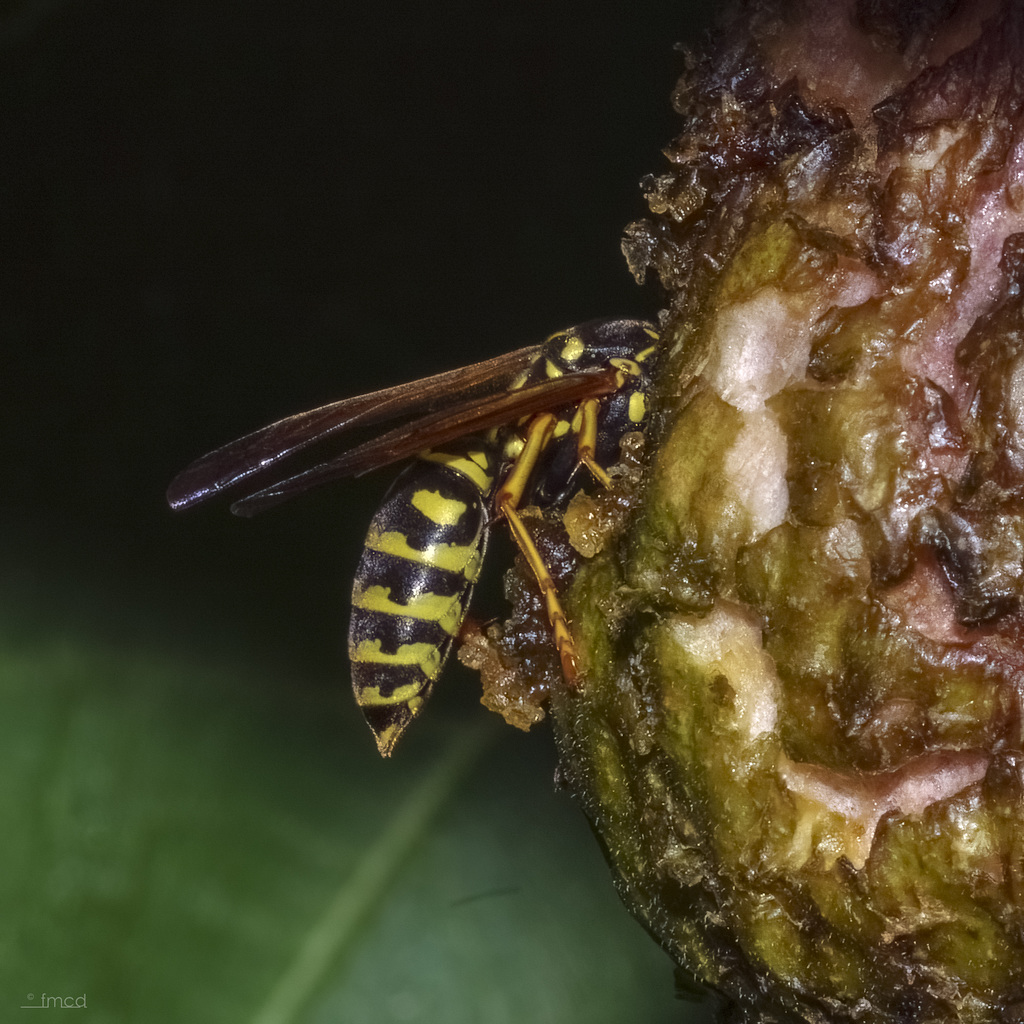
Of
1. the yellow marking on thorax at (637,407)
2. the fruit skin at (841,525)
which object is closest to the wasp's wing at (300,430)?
the yellow marking on thorax at (637,407)

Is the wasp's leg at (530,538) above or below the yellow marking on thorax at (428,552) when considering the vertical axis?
above

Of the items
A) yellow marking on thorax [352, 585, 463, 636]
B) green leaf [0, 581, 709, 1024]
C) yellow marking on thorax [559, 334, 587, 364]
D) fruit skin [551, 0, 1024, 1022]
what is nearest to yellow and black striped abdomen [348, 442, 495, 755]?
yellow marking on thorax [352, 585, 463, 636]

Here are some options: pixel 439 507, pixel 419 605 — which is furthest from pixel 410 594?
pixel 439 507

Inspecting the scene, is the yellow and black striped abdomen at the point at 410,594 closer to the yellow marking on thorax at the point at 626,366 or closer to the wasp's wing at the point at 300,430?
the wasp's wing at the point at 300,430

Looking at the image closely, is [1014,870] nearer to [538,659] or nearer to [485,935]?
[538,659]

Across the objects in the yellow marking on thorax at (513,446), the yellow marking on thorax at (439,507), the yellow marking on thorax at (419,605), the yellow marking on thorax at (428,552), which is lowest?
the yellow marking on thorax at (419,605)

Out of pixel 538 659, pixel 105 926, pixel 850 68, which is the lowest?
pixel 105 926

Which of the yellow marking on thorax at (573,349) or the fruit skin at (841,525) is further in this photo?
the yellow marking on thorax at (573,349)

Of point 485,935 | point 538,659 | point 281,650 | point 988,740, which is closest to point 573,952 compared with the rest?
point 485,935
